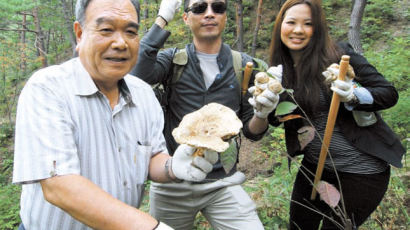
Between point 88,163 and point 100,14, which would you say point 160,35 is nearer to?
point 100,14

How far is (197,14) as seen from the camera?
2594mm

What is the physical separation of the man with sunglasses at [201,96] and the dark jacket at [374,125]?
698 millimetres

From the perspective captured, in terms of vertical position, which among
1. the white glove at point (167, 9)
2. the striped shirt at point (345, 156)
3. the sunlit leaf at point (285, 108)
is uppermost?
the white glove at point (167, 9)

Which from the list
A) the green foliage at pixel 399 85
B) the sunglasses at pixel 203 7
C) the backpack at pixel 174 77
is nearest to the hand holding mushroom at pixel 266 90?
the backpack at pixel 174 77

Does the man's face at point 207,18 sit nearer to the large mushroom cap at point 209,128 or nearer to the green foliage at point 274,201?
the large mushroom cap at point 209,128

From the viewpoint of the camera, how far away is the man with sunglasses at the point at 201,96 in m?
2.38

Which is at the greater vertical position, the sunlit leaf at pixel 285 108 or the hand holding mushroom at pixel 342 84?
the hand holding mushroom at pixel 342 84

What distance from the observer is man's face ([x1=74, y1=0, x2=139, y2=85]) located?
159 cm

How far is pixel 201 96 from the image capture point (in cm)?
254

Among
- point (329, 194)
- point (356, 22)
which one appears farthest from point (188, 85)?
point (356, 22)

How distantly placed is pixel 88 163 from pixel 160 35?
56.1 inches

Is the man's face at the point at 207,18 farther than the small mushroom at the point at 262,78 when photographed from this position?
Yes

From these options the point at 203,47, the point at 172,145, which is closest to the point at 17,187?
the point at 172,145

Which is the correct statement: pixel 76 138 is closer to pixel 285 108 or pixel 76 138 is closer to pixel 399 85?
pixel 285 108
